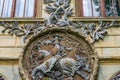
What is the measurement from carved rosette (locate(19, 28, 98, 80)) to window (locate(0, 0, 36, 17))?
1.48 meters

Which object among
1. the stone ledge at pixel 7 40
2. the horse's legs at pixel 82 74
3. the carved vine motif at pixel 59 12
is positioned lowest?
the horse's legs at pixel 82 74

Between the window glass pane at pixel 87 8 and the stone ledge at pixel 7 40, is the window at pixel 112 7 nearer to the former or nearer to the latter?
the window glass pane at pixel 87 8

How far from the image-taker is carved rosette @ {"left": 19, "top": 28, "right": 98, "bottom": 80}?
8.93 meters

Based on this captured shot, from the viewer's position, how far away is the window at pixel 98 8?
1069 centimetres

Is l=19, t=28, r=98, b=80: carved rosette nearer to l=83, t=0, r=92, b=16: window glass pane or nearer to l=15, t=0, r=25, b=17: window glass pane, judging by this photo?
l=83, t=0, r=92, b=16: window glass pane

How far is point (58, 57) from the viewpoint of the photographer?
9.24 metres

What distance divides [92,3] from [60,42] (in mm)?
2297

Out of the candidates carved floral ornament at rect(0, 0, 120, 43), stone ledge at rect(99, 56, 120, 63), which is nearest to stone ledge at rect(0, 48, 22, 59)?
carved floral ornament at rect(0, 0, 120, 43)

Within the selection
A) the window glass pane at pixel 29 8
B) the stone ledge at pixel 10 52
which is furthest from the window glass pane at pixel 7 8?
the stone ledge at pixel 10 52

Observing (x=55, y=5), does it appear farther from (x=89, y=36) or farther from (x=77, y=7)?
(x=89, y=36)

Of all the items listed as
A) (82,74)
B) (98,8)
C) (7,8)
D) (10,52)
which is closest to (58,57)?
(82,74)

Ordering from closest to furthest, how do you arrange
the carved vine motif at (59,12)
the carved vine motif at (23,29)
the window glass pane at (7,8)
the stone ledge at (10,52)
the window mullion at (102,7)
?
the stone ledge at (10,52) < the carved vine motif at (23,29) < the carved vine motif at (59,12) < the window mullion at (102,7) < the window glass pane at (7,8)

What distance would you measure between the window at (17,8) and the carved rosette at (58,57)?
4.86 feet

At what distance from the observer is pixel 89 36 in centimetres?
970
